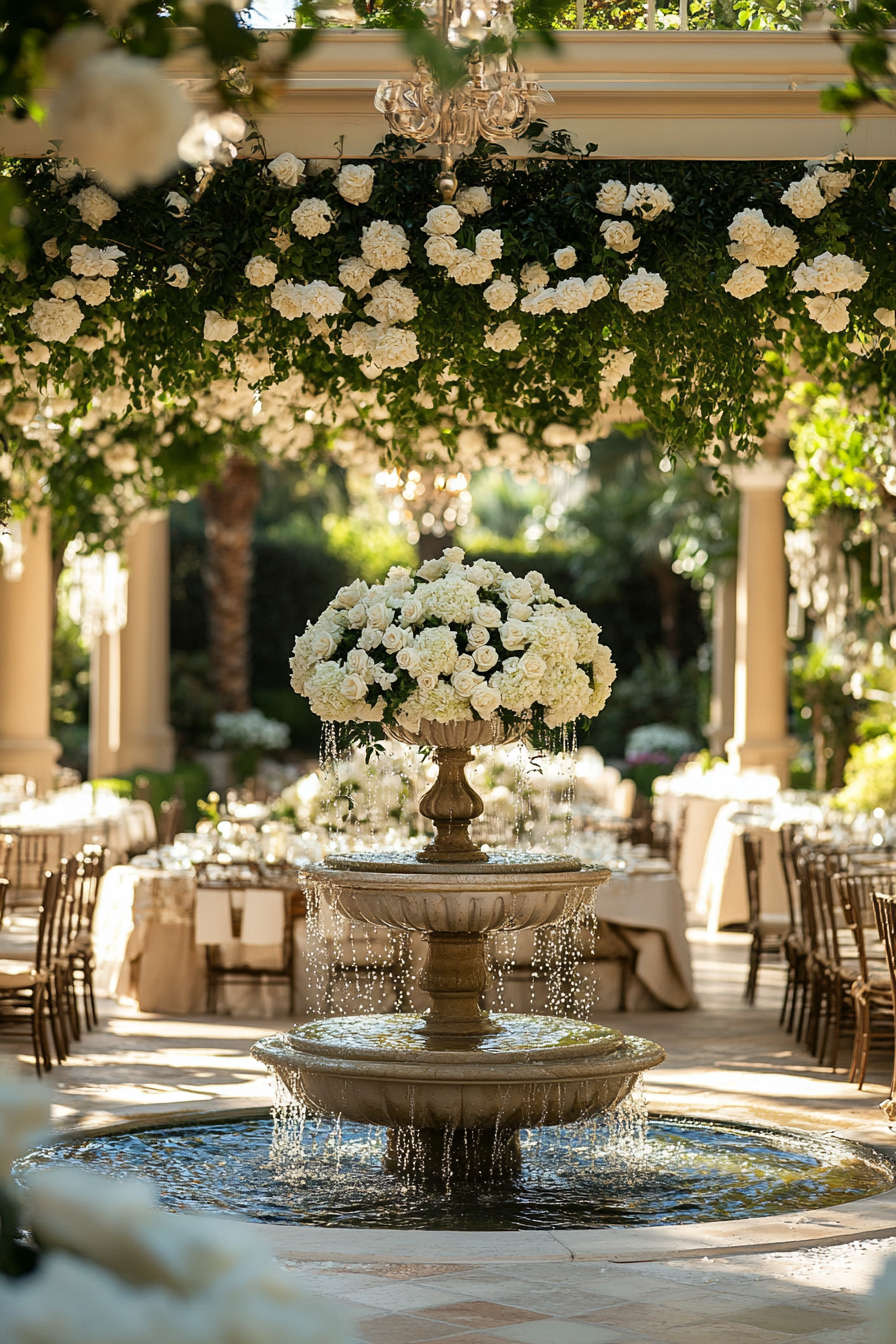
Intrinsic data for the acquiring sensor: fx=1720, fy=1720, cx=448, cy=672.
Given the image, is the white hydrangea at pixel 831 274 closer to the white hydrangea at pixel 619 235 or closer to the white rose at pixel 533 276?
the white hydrangea at pixel 619 235

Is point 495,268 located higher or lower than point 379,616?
higher

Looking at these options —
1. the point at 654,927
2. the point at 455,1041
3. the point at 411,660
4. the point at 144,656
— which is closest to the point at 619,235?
the point at 411,660

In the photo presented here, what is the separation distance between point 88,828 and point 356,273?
6.88 meters

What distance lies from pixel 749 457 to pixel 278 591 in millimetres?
21413

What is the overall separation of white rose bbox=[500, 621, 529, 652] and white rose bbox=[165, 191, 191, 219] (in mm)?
2280

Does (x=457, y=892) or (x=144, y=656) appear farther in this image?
(x=144, y=656)

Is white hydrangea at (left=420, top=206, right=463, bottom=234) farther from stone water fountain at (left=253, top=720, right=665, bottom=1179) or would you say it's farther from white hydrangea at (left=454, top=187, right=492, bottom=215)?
stone water fountain at (left=253, top=720, right=665, bottom=1179)

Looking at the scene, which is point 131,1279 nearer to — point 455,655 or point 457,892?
point 457,892

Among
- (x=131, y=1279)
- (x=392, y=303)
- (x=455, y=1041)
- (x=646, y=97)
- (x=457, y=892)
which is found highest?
(x=646, y=97)

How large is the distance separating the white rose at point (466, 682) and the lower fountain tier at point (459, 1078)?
125 centimetres

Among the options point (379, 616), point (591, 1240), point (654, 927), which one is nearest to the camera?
point (591, 1240)

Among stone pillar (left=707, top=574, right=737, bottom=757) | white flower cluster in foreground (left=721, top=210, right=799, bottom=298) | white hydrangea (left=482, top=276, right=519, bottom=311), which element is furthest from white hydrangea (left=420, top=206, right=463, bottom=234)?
stone pillar (left=707, top=574, right=737, bottom=757)

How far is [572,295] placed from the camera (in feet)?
22.6

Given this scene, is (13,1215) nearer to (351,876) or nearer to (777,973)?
(351,876)
